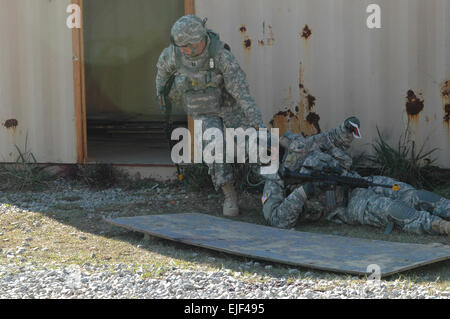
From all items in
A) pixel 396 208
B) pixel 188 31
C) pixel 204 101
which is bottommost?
pixel 396 208

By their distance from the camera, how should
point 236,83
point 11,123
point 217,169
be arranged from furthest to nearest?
point 11,123 → point 217,169 → point 236,83

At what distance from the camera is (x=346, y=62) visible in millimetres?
6863

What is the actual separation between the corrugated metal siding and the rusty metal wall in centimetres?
167

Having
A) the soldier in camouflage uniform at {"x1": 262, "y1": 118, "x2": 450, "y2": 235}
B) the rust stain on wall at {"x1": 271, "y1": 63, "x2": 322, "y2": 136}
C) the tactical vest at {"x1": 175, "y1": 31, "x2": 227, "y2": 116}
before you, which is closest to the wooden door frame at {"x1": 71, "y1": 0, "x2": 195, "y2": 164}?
the tactical vest at {"x1": 175, "y1": 31, "x2": 227, "y2": 116}

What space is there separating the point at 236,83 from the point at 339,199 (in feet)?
4.30

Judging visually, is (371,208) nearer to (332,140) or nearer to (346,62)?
(332,140)

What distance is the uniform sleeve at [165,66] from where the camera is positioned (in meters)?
6.05

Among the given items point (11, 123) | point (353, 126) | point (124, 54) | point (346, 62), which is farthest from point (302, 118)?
point (124, 54)

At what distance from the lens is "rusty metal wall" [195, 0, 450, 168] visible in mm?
6676
